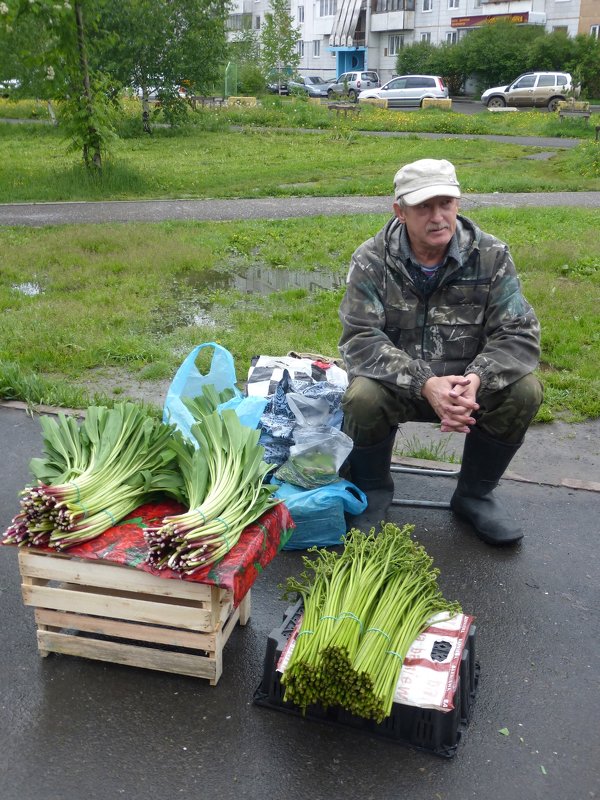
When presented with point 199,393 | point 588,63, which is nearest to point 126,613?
point 199,393

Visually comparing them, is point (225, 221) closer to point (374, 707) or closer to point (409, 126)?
point (374, 707)

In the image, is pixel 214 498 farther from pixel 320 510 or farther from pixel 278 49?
pixel 278 49

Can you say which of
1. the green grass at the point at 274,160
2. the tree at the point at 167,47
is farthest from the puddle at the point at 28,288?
the tree at the point at 167,47

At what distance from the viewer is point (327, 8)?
229ft

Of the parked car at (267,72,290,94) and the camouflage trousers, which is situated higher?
the parked car at (267,72,290,94)

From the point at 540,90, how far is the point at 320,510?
4185 centimetres

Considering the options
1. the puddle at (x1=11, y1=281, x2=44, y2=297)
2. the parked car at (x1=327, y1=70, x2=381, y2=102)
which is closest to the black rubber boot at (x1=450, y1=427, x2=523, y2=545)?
the puddle at (x1=11, y1=281, x2=44, y2=297)

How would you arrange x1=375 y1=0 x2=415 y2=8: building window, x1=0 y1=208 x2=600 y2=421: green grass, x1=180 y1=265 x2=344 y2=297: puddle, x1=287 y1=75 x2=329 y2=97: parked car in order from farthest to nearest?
x1=375 y1=0 x2=415 y2=8: building window
x1=287 y1=75 x2=329 y2=97: parked car
x1=180 y1=265 x2=344 y2=297: puddle
x1=0 y1=208 x2=600 y2=421: green grass

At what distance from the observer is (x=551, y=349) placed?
6699mm

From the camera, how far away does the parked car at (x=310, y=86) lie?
1918 inches

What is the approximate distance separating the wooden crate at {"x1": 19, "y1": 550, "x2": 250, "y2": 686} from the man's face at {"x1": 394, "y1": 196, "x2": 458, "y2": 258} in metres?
1.87

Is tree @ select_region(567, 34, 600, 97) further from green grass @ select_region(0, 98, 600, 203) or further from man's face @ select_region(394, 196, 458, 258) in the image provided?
man's face @ select_region(394, 196, 458, 258)

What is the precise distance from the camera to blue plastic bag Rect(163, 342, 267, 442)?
13.7 feet

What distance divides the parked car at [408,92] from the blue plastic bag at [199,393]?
132 feet
